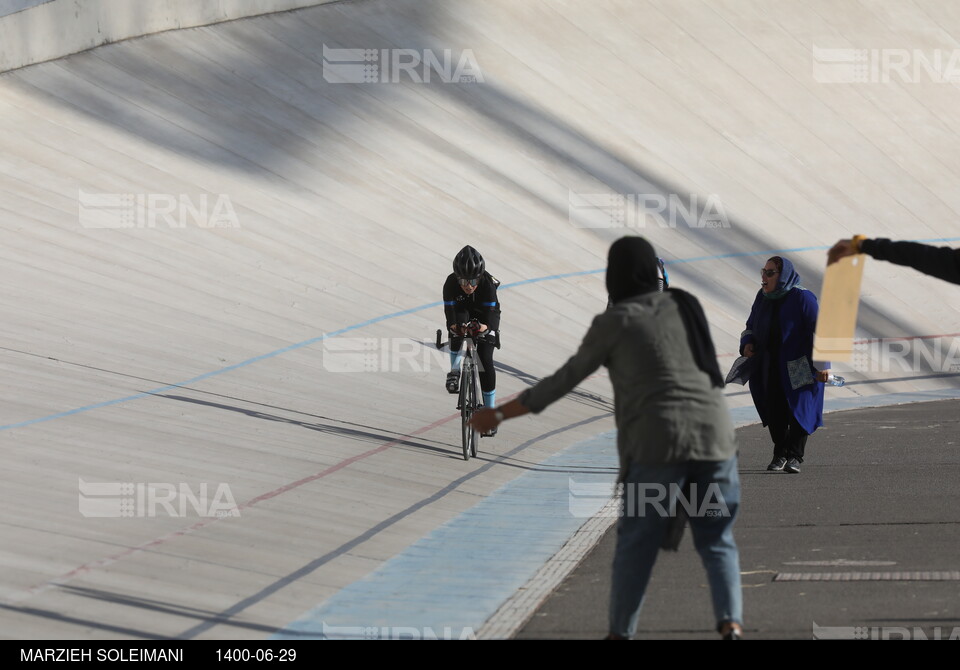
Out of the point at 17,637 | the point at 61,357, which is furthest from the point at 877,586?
the point at 61,357

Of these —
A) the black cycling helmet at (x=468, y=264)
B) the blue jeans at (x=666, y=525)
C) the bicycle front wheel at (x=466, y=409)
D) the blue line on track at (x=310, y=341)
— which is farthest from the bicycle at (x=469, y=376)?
the blue jeans at (x=666, y=525)

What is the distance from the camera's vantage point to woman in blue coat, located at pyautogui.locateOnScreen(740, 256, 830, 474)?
9.92 meters

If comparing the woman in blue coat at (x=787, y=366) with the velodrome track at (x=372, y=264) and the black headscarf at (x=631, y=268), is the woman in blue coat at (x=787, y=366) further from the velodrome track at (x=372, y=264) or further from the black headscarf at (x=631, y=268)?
the black headscarf at (x=631, y=268)

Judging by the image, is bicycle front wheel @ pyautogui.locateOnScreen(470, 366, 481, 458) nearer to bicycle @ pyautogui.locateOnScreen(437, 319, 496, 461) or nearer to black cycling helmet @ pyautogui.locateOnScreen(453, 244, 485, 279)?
bicycle @ pyautogui.locateOnScreen(437, 319, 496, 461)

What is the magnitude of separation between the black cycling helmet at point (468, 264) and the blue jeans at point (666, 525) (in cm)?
552

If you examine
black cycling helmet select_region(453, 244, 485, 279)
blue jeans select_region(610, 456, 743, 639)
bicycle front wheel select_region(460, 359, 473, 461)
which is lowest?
blue jeans select_region(610, 456, 743, 639)

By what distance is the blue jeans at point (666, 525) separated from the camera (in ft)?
15.6

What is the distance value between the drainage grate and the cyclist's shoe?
4.26 meters

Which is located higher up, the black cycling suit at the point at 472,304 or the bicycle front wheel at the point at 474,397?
the black cycling suit at the point at 472,304

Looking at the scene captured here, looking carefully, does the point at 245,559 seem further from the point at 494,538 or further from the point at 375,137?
the point at 375,137

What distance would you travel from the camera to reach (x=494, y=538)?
25.4 ft

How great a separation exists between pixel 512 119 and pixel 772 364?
12332 mm

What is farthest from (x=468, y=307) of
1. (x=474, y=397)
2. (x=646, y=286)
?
(x=646, y=286)

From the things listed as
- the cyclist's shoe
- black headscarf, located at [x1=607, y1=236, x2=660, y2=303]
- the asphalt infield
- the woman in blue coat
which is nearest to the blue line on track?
the cyclist's shoe
